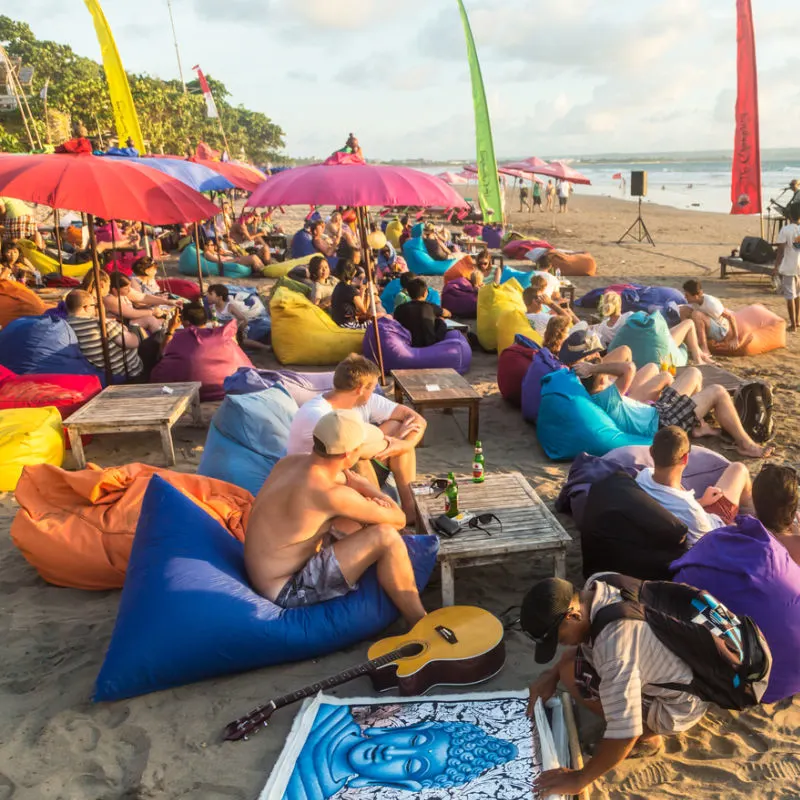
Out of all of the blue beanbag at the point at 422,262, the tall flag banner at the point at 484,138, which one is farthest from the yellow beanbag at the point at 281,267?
the tall flag banner at the point at 484,138

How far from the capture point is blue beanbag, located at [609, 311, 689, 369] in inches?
268

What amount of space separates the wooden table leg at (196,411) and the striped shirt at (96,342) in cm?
100

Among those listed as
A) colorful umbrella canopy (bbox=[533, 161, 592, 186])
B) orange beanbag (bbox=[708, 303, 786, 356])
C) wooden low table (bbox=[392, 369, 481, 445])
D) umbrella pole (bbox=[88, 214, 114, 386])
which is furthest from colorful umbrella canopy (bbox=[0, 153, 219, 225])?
colorful umbrella canopy (bbox=[533, 161, 592, 186])

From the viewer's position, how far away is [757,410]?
238 inches

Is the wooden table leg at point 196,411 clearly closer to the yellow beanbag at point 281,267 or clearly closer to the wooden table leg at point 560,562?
the wooden table leg at point 560,562

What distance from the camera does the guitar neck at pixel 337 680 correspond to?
3.04 m

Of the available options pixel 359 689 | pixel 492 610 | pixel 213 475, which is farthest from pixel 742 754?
pixel 213 475

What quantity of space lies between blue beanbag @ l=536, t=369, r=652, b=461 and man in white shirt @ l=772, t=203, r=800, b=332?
215 inches

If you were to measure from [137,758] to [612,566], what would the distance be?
2.38m

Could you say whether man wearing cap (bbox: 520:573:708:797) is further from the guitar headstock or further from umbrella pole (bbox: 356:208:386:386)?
umbrella pole (bbox: 356:208:386:386)

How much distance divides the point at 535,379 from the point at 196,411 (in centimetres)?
297

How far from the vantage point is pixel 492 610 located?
3846 mm

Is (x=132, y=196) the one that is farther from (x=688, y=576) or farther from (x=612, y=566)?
(x=688, y=576)

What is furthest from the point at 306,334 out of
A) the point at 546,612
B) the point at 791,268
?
the point at 791,268
